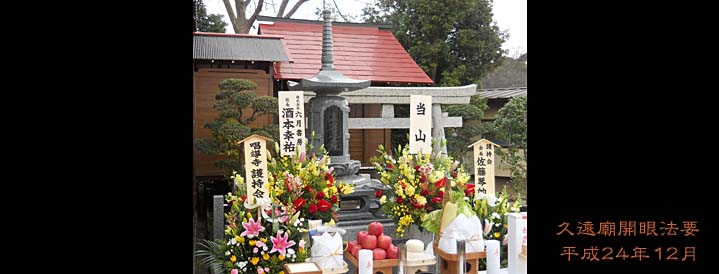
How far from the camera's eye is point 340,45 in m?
7.44

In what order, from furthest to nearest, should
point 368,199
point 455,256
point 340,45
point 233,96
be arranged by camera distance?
point 340,45, point 233,96, point 368,199, point 455,256

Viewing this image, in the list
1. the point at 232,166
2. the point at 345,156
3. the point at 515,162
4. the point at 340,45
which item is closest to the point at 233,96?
the point at 232,166

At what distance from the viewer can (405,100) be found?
575 cm

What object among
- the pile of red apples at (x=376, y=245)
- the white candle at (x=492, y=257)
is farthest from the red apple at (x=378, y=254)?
the white candle at (x=492, y=257)

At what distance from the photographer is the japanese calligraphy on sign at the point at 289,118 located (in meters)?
3.48

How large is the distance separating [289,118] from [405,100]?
2457mm

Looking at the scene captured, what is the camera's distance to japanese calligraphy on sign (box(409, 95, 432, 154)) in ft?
12.4

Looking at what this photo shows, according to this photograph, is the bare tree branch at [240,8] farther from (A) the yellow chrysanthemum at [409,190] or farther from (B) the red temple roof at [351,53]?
(A) the yellow chrysanthemum at [409,190]

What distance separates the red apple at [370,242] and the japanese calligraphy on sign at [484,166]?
→ 0.98 meters

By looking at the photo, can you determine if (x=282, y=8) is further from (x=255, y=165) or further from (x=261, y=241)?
(x=261, y=241)

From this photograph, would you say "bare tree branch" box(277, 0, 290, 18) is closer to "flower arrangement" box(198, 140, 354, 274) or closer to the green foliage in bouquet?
"flower arrangement" box(198, 140, 354, 274)

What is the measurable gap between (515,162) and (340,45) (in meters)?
2.78

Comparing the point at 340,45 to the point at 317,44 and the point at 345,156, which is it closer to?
the point at 317,44

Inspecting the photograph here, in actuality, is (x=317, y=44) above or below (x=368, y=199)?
above
